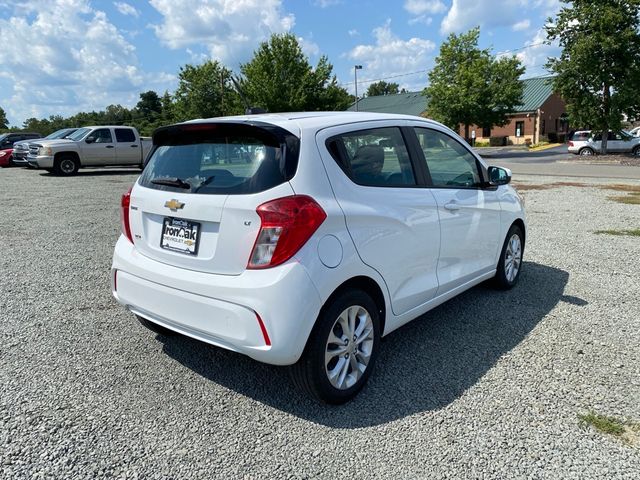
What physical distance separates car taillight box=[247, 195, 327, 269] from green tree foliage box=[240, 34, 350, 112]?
122 feet

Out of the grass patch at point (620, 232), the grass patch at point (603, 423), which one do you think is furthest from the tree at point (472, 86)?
the grass patch at point (603, 423)

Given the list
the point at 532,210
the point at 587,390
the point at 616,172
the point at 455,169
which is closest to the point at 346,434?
the point at 587,390

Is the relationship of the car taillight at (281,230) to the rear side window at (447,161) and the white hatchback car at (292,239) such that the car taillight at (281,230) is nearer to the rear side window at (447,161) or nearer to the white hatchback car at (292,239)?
the white hatchback car at (292,239)

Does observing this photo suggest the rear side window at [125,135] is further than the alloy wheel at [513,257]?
Yes

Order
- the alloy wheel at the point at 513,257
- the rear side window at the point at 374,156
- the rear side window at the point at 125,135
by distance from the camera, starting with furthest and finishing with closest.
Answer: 1. the rear side window at the point at 125,135
2. the alloy wheel at the point at 513,257
3. the rear side window at the point at 374,156

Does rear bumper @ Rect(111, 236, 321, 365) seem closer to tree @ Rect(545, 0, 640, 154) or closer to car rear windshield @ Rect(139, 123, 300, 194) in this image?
car rear windshield @ Rect(139, 123, 300, 194)

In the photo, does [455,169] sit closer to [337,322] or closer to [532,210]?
[337,322]

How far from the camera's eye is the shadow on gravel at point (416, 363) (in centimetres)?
306

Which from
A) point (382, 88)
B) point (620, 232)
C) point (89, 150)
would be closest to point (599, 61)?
point (620, 232)

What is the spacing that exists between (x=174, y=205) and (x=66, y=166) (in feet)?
61.3

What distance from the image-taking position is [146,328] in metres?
4.19

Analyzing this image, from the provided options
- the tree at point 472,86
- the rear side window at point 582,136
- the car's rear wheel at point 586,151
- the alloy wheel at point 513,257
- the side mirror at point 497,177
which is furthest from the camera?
the tree at point 472,86

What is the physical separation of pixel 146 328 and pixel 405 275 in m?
2.24

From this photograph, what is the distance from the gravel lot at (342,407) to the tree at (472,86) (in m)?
34.7
